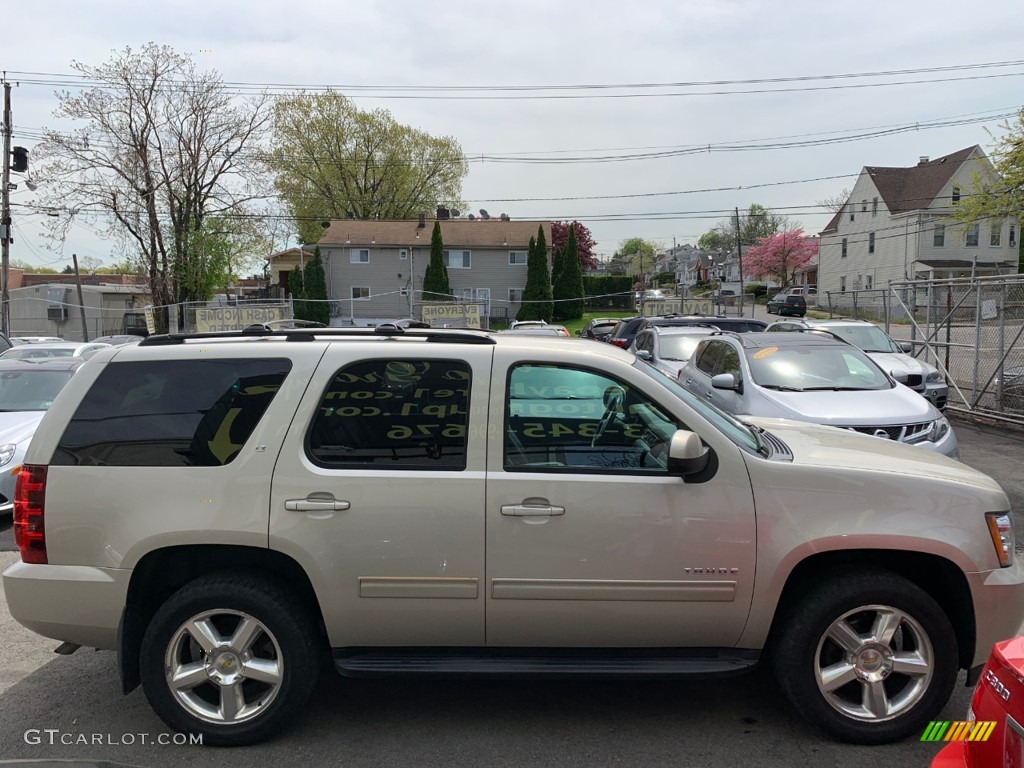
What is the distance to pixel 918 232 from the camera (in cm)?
4559

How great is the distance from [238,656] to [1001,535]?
3.45m

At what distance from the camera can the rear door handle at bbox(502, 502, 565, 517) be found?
10.8 feet

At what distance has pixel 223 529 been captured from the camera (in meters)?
3.31

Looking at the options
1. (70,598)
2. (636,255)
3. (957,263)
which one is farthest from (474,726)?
(636,255)

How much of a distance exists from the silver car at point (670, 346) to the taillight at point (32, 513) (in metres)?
9.83

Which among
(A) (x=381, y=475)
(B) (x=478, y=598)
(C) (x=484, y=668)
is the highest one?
(A) (x=381, y=475)

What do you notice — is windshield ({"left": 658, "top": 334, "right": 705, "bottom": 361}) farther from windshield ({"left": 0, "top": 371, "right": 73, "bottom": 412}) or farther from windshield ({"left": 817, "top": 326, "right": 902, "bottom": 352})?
windshield ({"left": 0, "top": 371, "right": 73, "bottom": 412})

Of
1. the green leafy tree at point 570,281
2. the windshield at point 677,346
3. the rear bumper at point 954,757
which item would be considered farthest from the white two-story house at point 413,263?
the rear bumper at point 954,757

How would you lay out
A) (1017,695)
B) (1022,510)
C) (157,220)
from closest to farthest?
(1017,695) < (1022,510) < (157,220)

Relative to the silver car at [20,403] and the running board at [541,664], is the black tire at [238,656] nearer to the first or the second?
the running board at [541,664]

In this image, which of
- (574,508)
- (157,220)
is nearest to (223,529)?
(574,508)

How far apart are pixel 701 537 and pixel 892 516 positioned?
0.83 m

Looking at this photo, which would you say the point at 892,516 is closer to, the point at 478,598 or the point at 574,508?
the point at 574,508

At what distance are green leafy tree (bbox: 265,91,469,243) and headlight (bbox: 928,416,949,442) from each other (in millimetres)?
54486
